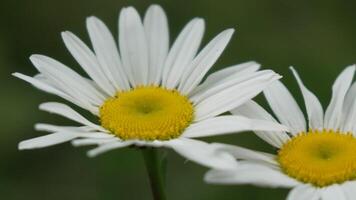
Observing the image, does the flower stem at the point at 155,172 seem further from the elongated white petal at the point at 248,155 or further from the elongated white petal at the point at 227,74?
the elongated white petal at the point at 227,74

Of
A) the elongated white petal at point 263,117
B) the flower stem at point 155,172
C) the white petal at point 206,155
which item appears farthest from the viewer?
the elongated white petal at point 263,117

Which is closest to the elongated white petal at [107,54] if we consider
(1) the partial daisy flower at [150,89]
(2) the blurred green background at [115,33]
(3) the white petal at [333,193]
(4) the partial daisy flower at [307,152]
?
(1) the partial daisy flower at [150,89]

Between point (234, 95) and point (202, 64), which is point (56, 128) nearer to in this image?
point (234, 95)

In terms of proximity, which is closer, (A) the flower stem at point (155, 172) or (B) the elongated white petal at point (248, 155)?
(B) the elongated white petal at point (248, 155)

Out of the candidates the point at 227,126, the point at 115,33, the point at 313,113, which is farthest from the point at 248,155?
the point at 115,33

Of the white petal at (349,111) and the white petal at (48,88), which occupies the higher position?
→ the white petal at (48,88)

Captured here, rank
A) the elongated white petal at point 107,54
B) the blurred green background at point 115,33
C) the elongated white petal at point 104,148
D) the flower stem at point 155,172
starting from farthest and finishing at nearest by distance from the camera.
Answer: the blurred green background at point 115,33 < the elongated white petal at point 107,54 < the flower stem at point 155,172 < the elongated white petal at point 104,148

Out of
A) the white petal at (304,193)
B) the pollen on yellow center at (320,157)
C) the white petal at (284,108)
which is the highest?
the white petal at (284,108)

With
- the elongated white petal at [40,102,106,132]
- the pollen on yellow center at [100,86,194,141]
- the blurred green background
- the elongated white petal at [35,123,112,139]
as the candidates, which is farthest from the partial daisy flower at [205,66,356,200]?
the blurred green background
